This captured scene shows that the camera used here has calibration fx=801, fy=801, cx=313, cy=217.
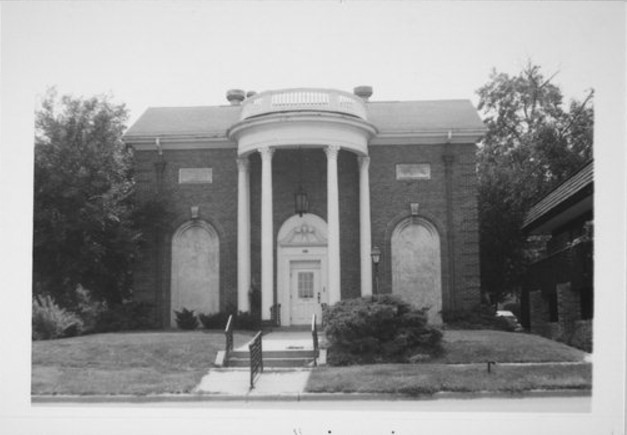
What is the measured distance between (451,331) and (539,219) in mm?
5895

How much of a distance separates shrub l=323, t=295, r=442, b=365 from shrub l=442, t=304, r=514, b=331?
225 inches

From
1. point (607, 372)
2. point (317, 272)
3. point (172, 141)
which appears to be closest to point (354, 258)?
point (317, 272)

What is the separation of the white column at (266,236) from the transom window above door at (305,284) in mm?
1715

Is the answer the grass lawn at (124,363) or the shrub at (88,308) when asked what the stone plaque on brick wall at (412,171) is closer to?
the grass lawn at (124,363)

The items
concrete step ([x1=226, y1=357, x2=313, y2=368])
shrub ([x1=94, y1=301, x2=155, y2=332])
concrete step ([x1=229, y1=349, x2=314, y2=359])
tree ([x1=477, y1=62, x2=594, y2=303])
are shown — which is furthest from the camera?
tree ([x1=477, y1=62, x2=594, y2=303])

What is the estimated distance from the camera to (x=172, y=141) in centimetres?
2394

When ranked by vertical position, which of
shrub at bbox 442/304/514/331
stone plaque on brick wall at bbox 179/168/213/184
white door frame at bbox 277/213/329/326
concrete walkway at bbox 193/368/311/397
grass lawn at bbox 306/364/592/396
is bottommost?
concrete walkway at bbox 193/368/311/397

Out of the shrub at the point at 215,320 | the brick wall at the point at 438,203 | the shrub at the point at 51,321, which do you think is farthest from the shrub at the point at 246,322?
the shrub at the point at 51,321

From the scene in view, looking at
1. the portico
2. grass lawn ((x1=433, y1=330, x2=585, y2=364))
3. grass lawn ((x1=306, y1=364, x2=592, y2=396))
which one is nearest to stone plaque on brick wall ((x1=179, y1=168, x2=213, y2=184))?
the portico

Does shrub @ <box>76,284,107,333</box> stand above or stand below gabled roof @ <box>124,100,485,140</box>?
below

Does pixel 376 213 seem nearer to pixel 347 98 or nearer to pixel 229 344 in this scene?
pixel 347 98

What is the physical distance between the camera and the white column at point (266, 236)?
2178 centimetres

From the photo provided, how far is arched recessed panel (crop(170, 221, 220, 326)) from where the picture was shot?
23.9 m

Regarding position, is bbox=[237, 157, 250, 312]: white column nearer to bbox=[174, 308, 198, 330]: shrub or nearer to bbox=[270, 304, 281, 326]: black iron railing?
bbox=[270, 304, 281, 326]: black iron railing
